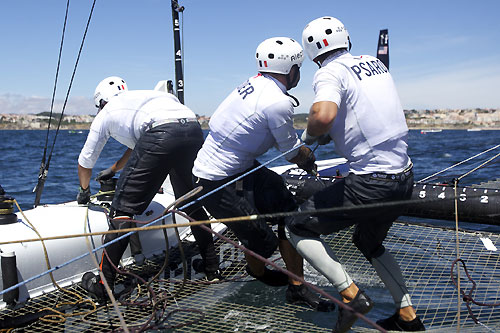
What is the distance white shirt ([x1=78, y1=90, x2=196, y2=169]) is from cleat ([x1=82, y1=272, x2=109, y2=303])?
2.99ft

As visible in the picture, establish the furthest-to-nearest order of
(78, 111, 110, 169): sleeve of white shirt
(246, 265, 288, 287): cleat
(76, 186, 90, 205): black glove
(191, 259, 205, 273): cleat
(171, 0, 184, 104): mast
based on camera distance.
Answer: (171, 0, 184, 104): mast < (191, 259, 205, 273): cleat < (76, 186, 90, 205): black glove < (78, 111, 110, 169): sleeve of white shirt < (246, 265, 288, 287): cleat

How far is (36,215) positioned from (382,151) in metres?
3.04

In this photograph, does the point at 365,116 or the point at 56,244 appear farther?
the point at 56,244

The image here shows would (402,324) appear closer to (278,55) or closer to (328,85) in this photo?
(328,85)

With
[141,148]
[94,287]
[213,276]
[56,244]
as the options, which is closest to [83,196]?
[56,244]

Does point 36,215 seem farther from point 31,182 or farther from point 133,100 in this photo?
point 31,182

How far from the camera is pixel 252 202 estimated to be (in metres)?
3.52

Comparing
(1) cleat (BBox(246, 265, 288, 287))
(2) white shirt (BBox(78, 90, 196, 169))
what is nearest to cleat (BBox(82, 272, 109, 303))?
(2) white shirt (BBox(78, 90, 196, 169))

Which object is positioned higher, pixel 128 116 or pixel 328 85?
→ pixel 128 116

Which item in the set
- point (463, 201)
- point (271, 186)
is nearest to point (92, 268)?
point (271, 186)

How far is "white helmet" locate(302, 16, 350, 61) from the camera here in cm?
303

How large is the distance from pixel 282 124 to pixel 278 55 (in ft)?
1.63

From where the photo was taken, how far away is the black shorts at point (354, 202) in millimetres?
2893

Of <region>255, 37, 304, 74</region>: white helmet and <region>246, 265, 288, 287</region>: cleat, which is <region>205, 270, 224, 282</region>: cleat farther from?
<region>255, 37, 304, 74</region>: white helmet
